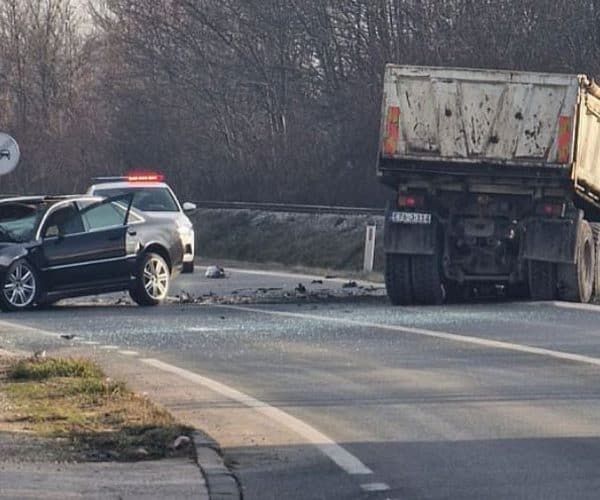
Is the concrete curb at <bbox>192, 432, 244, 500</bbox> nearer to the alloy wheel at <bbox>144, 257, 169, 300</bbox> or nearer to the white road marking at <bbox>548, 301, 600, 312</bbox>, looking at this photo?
the white road marking at <bbox>548, 301, 600, 312</bbox>

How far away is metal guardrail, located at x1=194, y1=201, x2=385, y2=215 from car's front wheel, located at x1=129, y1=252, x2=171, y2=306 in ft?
66.0

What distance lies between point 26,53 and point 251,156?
68.7 ft

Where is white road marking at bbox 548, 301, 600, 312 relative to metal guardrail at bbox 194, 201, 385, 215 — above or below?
below

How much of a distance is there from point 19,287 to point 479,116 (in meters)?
6.26

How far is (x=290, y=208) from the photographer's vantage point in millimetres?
47438

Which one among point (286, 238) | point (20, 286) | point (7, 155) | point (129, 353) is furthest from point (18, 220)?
point (286, 238)

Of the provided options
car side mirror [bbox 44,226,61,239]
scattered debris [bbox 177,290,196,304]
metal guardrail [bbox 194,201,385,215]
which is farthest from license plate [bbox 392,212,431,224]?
metal guardrail [bbox 194,201,385,215]

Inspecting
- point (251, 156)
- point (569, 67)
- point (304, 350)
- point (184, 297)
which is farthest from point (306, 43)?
point (304, 350)

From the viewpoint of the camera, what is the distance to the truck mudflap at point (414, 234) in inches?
826

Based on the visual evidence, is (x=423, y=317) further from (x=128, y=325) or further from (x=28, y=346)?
(x=28, y=346)

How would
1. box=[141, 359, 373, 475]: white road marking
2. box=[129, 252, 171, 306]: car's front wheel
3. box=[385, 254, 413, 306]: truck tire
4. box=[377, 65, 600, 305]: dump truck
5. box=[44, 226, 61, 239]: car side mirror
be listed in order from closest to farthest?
1. box=[141, 359, 373, 475]: white road marking
2. box=[377, 65, 600, 305]: dump truck
3. box=[385, 254, 413, 306]: truck tire
4. box=[44, 226, 61, 239]: car side mirror
5. box=[129, 252, 171, 306]: car's front wheel

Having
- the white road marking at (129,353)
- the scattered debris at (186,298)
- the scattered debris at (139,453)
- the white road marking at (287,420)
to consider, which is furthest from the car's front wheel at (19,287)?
the scattered debris at (139,453)

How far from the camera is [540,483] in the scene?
354 inches

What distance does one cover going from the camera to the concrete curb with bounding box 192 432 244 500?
8.78 meters
